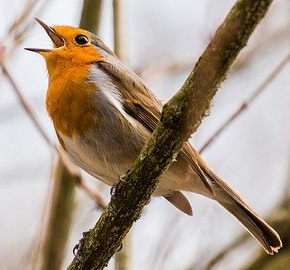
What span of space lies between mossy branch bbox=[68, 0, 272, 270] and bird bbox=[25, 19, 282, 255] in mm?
782

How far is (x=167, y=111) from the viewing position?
2480 mm

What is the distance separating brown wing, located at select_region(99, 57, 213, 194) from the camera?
3711mm

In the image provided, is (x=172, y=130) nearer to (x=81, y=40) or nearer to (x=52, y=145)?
(x=52, y=145)

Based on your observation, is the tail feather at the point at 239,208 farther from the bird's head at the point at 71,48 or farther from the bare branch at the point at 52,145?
the bird's head at the point at 71,48

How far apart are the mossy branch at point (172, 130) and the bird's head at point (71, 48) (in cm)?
147

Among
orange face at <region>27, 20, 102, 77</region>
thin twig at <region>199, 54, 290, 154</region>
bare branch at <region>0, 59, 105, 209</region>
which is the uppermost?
thin twig at <region>199, 54, 290, 154</region>

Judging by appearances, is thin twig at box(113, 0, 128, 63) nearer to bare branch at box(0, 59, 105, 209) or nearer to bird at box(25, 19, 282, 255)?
bird at box(25, 19, 282, 255)

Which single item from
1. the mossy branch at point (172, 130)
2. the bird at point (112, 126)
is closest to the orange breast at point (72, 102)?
the bird at point (112, 126)

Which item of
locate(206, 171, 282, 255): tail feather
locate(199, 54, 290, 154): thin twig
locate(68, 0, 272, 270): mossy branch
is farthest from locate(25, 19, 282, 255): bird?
locate(68, 0, 272, 270): mossy branch

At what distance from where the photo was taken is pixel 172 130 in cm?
252

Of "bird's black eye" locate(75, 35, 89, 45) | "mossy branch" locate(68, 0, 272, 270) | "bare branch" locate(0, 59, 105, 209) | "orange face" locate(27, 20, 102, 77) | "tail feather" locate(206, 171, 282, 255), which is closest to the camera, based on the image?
"mossy branch" locate(68, 0, 272, 270)

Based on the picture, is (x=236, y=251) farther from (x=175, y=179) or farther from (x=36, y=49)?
(x=36, y=49)

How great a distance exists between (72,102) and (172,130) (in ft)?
4.50

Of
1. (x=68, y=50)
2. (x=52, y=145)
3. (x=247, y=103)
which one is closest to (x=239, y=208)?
(x=247, y=103)
